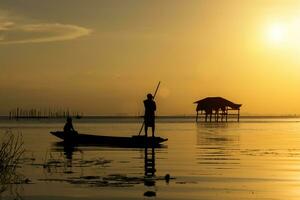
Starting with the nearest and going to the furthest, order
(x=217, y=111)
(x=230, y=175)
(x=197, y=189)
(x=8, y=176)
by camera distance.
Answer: (x=197, y=189), (x=8, y=176), (x=230, y=175), (x=217, y=111)

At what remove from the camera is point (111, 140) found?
100.0 ft

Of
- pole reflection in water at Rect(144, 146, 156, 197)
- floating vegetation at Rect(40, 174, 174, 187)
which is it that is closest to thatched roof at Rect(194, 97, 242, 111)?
pole reflection in water at Rect(144, 146, 156, 197)

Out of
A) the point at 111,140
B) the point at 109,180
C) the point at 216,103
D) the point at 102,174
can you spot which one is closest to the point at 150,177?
the point at 109,180

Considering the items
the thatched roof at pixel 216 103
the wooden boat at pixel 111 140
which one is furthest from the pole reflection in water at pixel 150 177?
the thatched roof at pixel 216 103

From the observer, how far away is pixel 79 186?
1279 centimetres

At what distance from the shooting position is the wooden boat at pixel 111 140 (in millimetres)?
28672

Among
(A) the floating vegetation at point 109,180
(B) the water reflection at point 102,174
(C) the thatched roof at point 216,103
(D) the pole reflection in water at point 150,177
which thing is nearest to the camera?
(D) the pole reflection in water at point 150,177

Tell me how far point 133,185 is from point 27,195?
243 cm

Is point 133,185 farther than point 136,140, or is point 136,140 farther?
point 136,140

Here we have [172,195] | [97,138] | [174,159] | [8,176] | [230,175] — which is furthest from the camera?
[97,138]

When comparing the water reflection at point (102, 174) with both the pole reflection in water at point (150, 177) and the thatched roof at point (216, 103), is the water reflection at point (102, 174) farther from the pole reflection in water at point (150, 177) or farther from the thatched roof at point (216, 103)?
the thatched roof at point (216, 103)

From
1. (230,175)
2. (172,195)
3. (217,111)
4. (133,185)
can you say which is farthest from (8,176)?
(217,111)

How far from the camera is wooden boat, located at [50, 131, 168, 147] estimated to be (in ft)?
94.1

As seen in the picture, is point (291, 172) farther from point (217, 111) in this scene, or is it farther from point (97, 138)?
point (217, 111)
